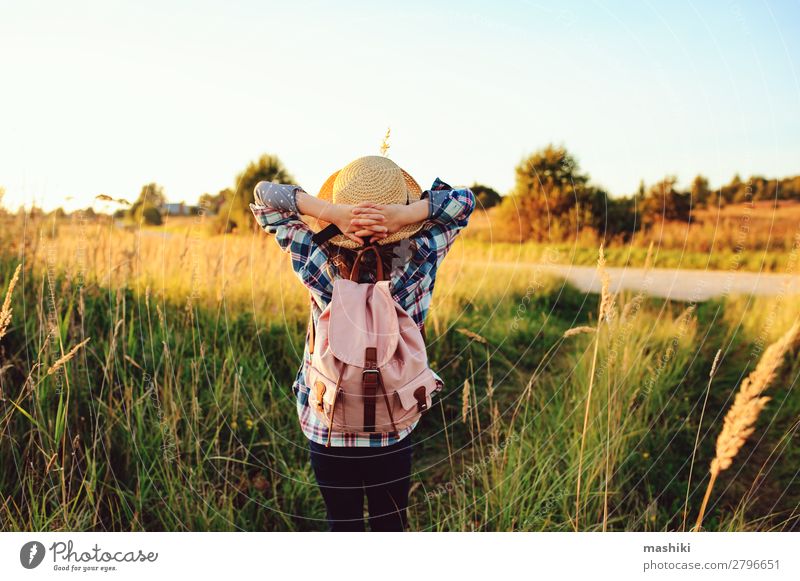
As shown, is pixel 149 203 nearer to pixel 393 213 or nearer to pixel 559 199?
pixel 393 213

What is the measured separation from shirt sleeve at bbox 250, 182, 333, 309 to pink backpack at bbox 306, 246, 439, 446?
123mm

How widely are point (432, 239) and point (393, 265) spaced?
15cm

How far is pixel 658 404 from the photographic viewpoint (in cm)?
336

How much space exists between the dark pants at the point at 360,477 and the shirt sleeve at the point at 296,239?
508 mm

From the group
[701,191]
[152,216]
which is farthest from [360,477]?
[701,191]

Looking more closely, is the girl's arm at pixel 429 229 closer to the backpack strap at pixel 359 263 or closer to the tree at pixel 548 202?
the backpack strap at pixel 359 263

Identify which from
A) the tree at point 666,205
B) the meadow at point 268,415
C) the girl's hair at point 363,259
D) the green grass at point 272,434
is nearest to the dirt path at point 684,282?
the tree at point 666,205

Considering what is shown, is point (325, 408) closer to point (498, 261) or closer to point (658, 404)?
point (658, 404)

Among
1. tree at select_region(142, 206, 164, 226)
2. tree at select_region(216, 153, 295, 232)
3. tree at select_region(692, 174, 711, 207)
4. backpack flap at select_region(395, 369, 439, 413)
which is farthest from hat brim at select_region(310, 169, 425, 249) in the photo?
tree at select_region(692, 174, 711, 207)

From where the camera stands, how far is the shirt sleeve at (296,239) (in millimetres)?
1895

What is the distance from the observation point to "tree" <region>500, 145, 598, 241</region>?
6188 millimetres

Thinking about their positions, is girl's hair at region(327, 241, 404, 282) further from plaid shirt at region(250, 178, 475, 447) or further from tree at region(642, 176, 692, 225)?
tree at region(642, 176, 692, 225)

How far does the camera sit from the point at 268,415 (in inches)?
119
